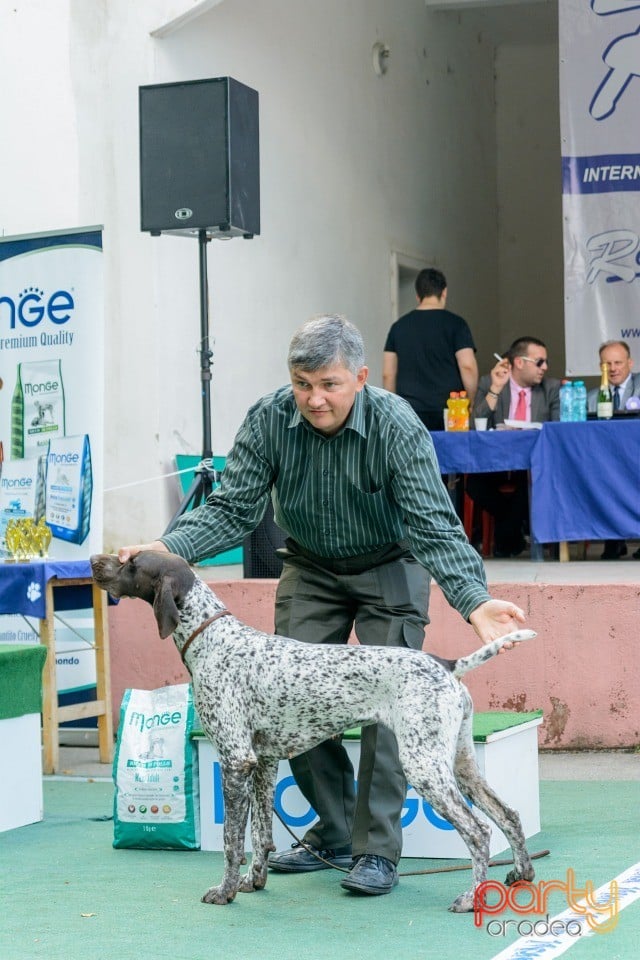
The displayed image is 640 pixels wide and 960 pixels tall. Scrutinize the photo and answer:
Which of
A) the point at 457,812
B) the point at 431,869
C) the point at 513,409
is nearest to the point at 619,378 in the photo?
the point at 513,409

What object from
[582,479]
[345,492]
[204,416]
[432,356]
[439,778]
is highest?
[432,356]

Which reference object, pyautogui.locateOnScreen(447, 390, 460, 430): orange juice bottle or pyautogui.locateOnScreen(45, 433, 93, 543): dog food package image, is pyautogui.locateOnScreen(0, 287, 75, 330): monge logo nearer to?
pyautogui.locateOnScreen(45, 433, 93, 543): dog food package image

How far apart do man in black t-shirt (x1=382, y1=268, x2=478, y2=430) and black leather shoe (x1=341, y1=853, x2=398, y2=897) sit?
16.3 feet

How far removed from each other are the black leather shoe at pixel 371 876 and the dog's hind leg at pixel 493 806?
293mm

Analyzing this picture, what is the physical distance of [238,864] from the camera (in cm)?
347

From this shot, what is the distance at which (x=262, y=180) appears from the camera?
29.7 ft

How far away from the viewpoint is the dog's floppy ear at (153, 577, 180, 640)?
11.3 ft

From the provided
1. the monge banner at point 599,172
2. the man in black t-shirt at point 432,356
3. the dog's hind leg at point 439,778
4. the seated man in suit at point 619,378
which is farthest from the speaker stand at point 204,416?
the monge banner at point 599,172

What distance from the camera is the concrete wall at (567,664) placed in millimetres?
5621

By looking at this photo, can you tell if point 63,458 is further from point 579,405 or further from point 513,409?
point 513,409

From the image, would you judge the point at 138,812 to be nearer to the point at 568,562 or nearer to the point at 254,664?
the point at 254,664

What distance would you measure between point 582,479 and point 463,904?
157 inches

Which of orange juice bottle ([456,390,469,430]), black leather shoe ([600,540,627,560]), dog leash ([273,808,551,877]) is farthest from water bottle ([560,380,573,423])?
dog leash ([273,808,551,877])

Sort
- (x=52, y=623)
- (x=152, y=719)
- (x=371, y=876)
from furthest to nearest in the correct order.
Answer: (x=52, y=623), (x=152, y=719), (x=371, y=876)
